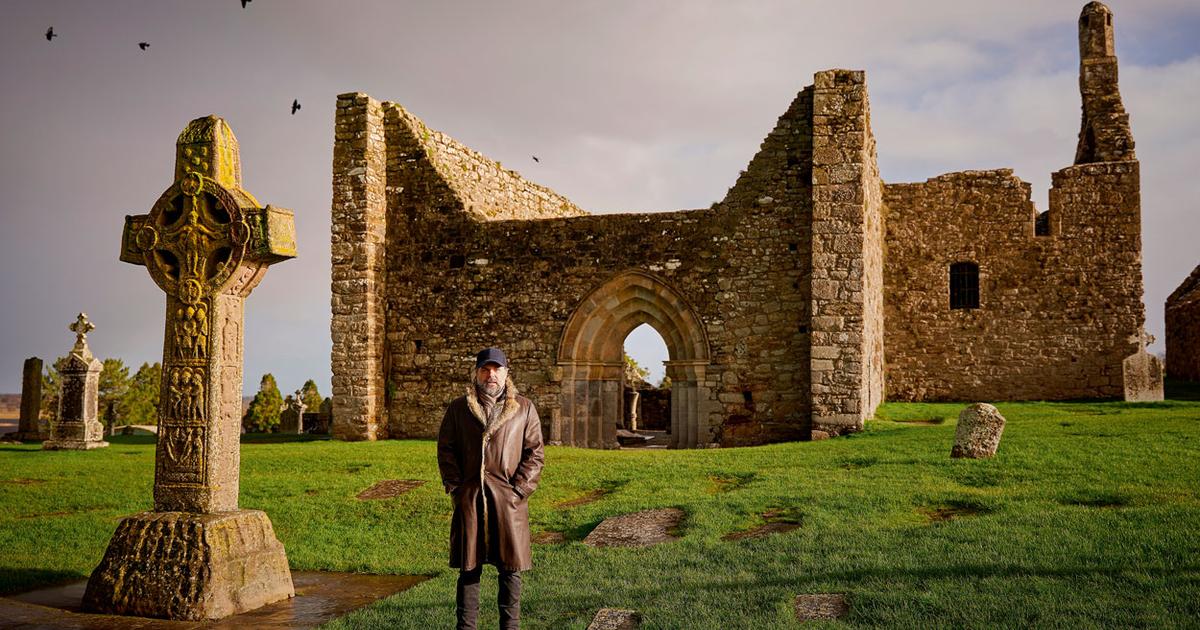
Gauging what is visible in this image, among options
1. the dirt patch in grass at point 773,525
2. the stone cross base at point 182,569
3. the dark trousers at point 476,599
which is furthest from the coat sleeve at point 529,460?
the dirt patch in grass at point 773,525

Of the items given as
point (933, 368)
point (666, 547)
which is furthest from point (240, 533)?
point (933, 368)

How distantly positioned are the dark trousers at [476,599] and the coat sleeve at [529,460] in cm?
47

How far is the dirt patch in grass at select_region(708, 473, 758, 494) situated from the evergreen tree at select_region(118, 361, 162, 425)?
34581 millimetres

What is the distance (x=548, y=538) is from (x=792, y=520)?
2176 millimetres

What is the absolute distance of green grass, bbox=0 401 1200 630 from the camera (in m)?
5.71

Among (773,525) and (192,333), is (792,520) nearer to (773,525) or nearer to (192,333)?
(773,525)

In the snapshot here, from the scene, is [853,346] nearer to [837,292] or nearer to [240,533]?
Answer: [837,292]

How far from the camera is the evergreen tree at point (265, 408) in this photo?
34.3 m

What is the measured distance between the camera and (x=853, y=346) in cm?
1443

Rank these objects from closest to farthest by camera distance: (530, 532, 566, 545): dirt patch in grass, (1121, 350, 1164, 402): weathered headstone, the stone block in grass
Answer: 1. the stone block in grass
2. (530, 532, 566, 545): dirt patch in grass
3. (1121, 350, 1164, 402): weathered headstone

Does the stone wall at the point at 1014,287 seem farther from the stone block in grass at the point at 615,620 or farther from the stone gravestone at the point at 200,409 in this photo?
the stone gravestone at the point at 200,409

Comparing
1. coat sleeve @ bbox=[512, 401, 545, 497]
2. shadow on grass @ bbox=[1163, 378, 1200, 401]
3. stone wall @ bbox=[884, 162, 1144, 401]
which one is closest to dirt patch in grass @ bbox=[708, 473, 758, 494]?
coat sleeve @ bbox=[512, 401, 545, 497]

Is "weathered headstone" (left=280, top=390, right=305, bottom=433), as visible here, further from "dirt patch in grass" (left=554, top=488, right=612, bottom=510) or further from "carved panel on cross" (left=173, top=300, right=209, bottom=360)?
"carved panel on cross" (left=173, top=300, right=209, bottom=360)

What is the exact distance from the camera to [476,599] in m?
5.13
